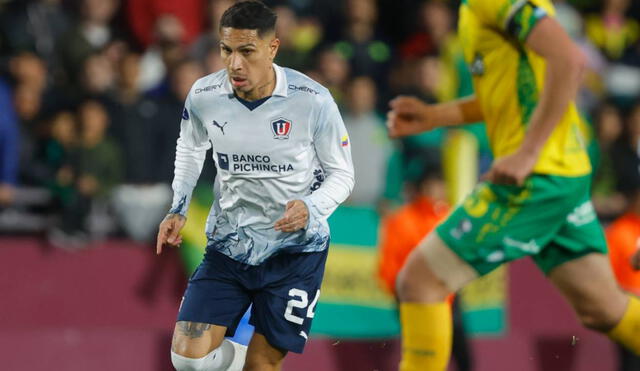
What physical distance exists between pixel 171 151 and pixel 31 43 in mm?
1674

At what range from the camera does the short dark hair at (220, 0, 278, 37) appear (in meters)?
4.91

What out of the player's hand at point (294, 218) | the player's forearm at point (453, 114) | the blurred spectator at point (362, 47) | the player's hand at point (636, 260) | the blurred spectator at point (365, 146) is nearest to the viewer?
the player's hand at point (294, 218)

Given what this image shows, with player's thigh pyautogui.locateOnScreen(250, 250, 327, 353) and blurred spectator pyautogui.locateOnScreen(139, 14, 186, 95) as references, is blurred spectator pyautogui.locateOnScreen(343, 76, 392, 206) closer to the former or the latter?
blurred spectator pyautogui.locateOnScreen(139, 14, 186, 95)

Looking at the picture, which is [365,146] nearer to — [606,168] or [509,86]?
[606,168]

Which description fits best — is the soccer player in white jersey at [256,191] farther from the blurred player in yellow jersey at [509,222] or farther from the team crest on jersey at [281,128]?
the blurred player in yellow jersey at [509,222]

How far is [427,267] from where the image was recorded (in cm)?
516

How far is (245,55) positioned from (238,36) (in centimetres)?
9

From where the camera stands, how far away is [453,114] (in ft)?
18.7

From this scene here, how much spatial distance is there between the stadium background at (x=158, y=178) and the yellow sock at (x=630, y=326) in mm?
2997

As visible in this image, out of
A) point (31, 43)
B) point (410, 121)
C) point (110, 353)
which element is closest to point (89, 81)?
point (31, 43)

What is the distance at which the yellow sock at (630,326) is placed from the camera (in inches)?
211

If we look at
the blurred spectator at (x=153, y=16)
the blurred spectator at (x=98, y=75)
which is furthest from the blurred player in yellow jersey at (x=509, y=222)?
the blurred spectator at (x=153, y=16)

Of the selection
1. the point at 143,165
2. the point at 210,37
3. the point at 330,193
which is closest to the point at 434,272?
the point at 330,193

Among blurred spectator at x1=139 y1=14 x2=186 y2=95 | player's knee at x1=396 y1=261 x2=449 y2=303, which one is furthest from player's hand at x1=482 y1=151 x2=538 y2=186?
blurred spectator at x1=139 y1=14 x2=186 y2=95
